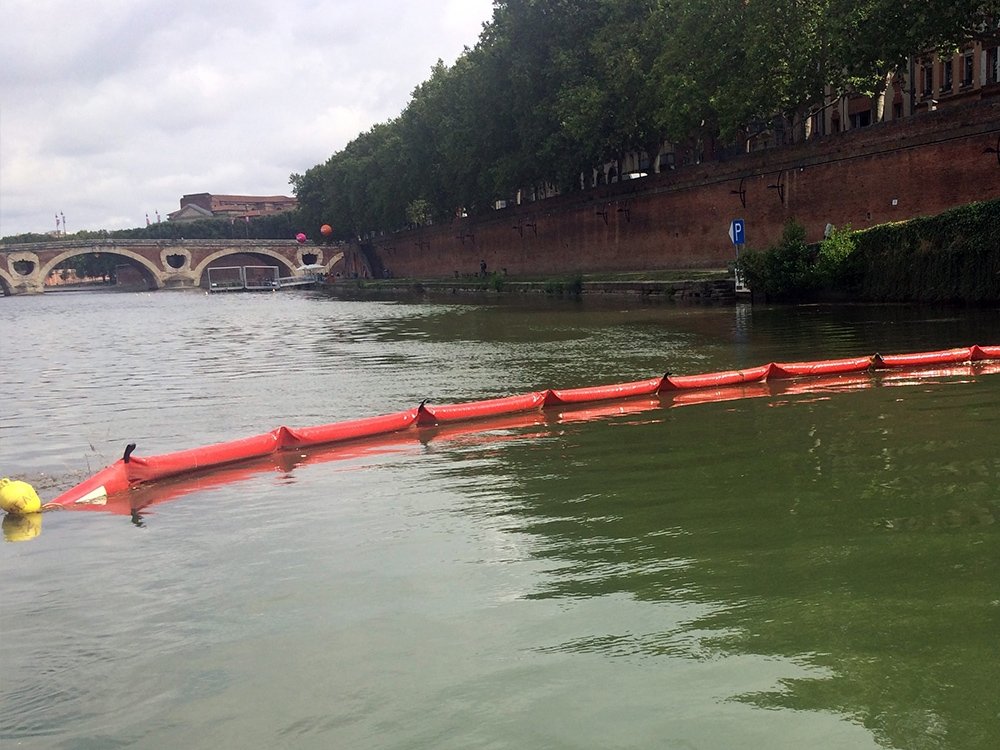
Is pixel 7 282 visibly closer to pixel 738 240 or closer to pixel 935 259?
pixel 738 240

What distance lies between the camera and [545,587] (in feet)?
17.7

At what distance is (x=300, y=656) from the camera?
15.4ft

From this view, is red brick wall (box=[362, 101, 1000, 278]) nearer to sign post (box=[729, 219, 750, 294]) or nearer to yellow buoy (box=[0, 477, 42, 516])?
sign post (box=[729, 219, 750, 294])

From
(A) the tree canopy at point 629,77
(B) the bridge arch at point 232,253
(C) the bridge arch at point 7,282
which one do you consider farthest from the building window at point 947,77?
(C) the bridge arch at point 7,282

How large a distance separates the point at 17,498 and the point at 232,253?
97552 millimetres

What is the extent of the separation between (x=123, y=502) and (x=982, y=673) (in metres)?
7.13

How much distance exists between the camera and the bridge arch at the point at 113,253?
92.4 m

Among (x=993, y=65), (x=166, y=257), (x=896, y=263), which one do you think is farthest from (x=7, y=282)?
(x=896, y=263)

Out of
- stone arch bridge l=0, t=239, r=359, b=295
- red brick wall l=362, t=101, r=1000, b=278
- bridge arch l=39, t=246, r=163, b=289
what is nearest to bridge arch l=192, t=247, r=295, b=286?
stone arch bridge l=0, t=239, r=359, b=295

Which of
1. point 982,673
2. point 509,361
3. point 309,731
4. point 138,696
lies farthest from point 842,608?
point 509,361

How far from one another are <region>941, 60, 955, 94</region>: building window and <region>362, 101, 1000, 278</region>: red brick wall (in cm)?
1321

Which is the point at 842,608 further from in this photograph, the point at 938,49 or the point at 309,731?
the point at 938,49

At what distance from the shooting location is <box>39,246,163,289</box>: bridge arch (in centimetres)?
9244

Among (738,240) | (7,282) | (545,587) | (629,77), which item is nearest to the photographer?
(545,587)
